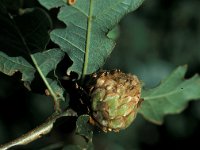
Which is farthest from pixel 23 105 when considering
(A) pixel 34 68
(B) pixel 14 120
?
(A) pixel 34 68

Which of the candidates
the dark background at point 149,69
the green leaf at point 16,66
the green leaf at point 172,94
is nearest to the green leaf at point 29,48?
the green leaf at point 16,66

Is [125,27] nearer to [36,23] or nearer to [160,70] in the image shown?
[160,70]

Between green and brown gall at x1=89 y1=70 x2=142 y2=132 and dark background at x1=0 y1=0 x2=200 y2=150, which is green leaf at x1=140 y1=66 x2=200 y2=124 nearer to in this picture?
green and brown gall at x1=89 y1=70 x2=142 y2=132

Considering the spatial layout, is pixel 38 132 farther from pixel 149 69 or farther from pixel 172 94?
pixel 149 69

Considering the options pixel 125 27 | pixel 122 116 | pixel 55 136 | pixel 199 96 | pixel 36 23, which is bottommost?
pixel 55 136

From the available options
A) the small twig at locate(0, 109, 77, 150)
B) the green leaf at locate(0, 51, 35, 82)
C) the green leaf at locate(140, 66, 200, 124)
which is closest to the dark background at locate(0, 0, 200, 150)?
the green leaf at locate(140, 66, 200, 124)

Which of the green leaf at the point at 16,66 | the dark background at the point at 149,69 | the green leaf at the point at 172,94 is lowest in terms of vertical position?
the dark background at the point at 149,69

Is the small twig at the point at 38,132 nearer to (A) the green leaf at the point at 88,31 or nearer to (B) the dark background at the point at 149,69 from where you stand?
(A) the green leaf at the point at 88,31
